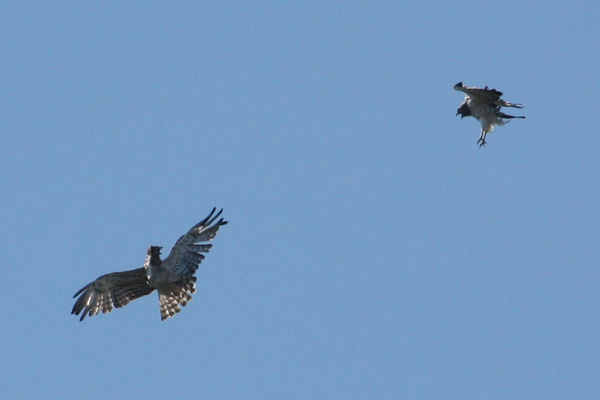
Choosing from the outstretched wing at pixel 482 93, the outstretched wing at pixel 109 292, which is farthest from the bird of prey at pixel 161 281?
the outstretched wing at pixel 482 93

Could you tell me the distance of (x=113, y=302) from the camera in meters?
21.9

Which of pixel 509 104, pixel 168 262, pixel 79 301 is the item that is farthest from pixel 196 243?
pixel 509 104

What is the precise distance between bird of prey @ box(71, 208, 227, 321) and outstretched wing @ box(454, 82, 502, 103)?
21.1 feet

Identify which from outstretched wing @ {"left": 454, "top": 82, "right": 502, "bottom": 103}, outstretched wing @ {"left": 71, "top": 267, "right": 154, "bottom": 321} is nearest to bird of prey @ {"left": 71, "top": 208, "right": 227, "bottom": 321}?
outstretched wing @ {"left": 71, "top": 267, "right": 154, "bottom": 321}

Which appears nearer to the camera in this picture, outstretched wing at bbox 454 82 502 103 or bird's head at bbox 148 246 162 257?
bird's head at bbox 148 246 162 257

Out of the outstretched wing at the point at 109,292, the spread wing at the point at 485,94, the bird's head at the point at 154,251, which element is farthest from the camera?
the spread wing at the point at 485,94

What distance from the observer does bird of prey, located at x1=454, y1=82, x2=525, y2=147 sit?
24984 mm

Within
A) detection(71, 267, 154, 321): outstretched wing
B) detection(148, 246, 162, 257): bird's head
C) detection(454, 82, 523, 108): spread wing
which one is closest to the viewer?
detection(148, 246, 162, 257): bird's head

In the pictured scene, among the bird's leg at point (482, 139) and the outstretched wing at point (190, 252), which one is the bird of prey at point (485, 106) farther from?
the outstretched wing at point (190, 252)

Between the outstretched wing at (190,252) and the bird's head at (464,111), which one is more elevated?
the bird's head at (464,111)

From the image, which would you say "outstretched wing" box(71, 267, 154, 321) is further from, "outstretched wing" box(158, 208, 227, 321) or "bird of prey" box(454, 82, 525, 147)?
"bird of prey" box(454, 82, 525, 147)

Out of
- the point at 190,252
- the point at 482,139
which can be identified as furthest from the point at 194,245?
the point at 482,139

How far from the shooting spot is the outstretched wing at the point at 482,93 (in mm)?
24938

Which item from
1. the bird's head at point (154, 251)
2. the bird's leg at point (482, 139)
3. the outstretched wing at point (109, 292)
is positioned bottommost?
the outstretched wing at point (109, 292)
